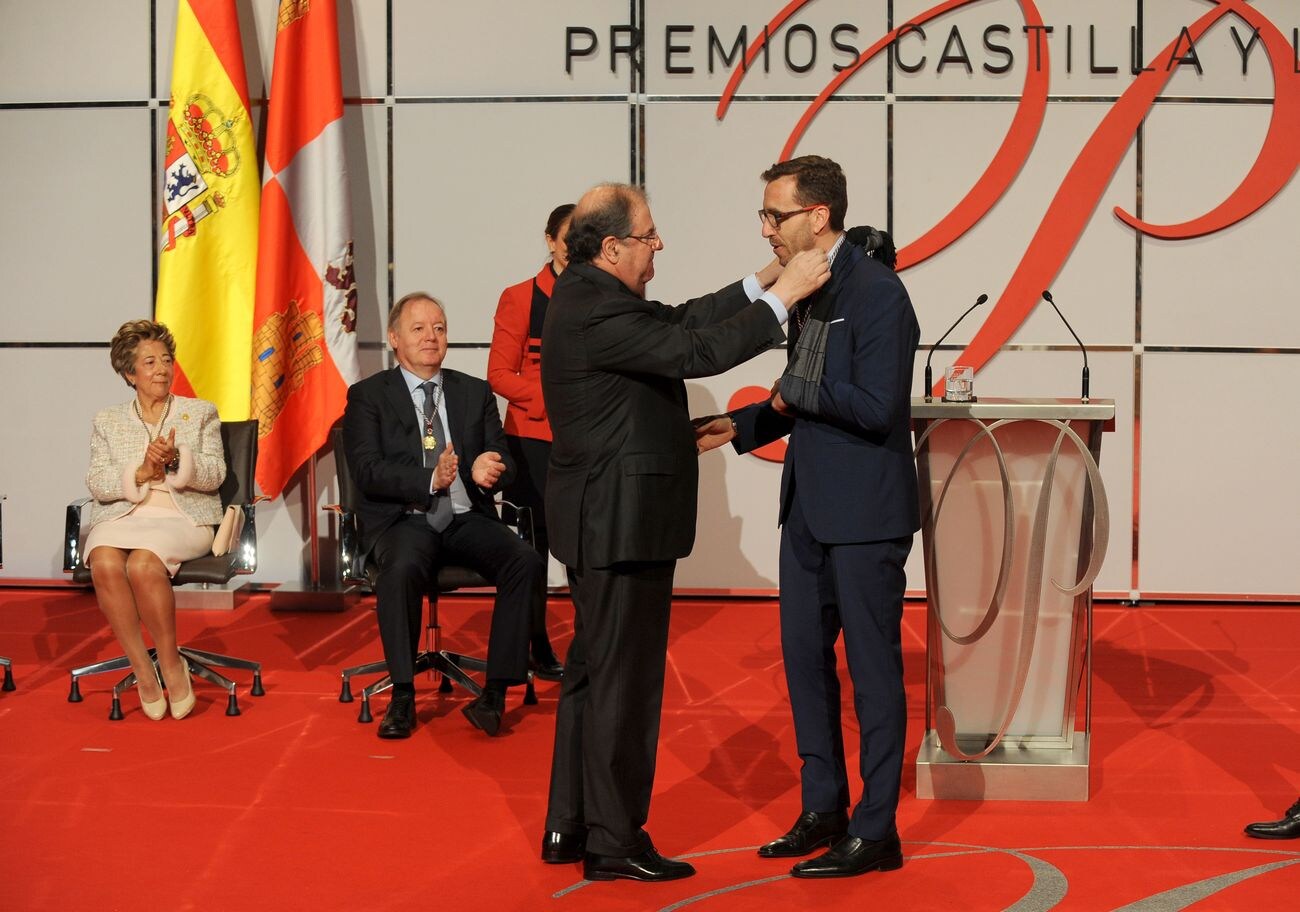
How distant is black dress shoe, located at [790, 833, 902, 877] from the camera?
357 cm

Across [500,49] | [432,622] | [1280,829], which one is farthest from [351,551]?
[1280,829]

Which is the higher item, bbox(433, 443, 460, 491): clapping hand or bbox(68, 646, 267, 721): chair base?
bbox(433, 443, 460, 491): clapping hand

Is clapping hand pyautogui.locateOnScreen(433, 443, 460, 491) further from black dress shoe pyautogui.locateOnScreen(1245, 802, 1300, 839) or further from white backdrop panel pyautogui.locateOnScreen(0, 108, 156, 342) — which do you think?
white backdrop panel pyautogui.locateOnScreen(0, 108, 156, 342)

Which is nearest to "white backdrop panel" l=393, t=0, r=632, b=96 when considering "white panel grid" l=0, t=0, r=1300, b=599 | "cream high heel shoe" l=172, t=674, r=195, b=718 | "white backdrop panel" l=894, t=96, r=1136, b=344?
"white panel grid" l=0, t=0, r=1300, b=599

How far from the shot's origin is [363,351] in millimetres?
7367

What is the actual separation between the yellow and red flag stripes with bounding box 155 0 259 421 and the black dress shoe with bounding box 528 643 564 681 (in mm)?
2204

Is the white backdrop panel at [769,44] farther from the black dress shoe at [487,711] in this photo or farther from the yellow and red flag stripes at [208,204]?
the black dress shoe at [487,711]

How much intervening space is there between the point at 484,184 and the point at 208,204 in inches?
51.0

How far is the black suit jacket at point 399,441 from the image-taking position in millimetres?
5273

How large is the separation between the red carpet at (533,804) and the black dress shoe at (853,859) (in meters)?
0.04

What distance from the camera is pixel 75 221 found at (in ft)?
24.3

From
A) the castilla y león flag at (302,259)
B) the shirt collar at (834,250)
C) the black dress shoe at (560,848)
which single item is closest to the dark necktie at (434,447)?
the castilla y león flag at (302,259)

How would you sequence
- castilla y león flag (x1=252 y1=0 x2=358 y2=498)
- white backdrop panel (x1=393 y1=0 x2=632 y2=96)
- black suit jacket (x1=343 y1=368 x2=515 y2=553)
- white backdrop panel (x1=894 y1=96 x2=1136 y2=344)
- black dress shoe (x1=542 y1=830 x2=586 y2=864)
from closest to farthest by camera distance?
black dress shoe (x1=542 y1=830 x2=586 y2=864) → black suit jacket (x1=343 y1=368 x2=515 y2=553) → castilla y león flag (x1=252 y1=0 x2=358 y2=498) → white backdrop panel (x1=894 y1=96 x2=1136 y2=344) → white backdrop panel (x1=393 y1=0 x2=632 y2=96)

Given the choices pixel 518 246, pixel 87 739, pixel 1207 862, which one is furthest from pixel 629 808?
pixel 518 246
